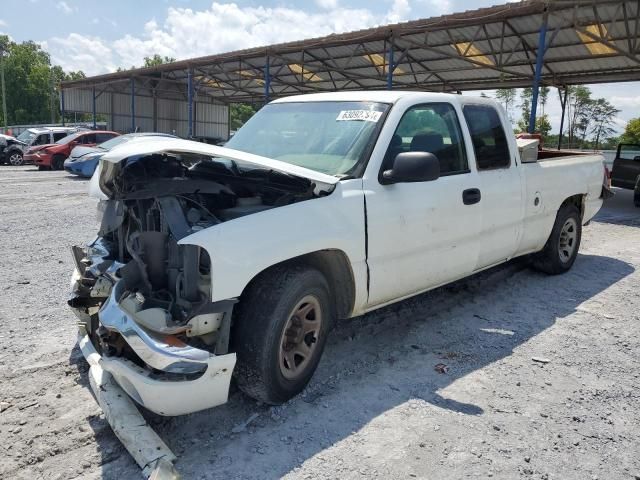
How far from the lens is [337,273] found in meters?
3.35

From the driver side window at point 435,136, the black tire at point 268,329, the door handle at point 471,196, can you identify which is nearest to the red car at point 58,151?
the driver side window at point 435,136

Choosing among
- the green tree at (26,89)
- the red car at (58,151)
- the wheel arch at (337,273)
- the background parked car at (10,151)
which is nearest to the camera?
the wheel arch at (337,273)

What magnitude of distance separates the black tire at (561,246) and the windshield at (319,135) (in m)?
3.11

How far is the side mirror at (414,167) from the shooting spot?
3309 millimetres

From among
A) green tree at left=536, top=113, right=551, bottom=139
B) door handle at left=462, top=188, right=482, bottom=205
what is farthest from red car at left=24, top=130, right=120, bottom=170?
green tree at left=536, top=113, right=551, bottom=139

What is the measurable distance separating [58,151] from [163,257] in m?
20.1

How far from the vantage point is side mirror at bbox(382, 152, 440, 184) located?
130 inches

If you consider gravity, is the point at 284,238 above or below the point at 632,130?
below

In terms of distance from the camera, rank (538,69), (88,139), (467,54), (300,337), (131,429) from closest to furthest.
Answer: (131,429), (300,337), (538,69), (467,54), (88,139)

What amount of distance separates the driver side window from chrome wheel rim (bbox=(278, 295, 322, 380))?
4.07 ft

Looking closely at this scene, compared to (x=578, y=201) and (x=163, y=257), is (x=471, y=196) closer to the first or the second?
(x=163, y=257)

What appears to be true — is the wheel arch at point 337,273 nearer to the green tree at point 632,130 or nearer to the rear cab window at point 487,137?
the rear cab window at point 487,137

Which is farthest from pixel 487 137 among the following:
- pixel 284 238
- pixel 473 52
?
pixel 473 52

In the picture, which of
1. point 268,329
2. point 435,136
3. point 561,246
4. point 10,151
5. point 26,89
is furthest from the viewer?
point 26,89
